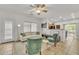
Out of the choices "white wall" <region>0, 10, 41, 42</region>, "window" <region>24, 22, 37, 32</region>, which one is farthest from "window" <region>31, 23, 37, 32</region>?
"white wall" <region>0, 10, 41, 42</region>

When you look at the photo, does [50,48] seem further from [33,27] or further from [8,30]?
[8,30]

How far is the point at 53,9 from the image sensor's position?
194 centimetres

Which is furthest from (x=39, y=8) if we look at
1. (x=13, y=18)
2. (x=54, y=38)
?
(x=54, y=38)

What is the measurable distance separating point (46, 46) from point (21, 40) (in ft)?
1.56

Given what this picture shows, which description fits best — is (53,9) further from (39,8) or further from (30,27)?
(30,27)

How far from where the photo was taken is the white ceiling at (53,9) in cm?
192

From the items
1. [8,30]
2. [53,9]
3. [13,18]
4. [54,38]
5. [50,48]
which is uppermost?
[53,9]

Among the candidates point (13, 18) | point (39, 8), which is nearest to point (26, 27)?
point (13, 18)

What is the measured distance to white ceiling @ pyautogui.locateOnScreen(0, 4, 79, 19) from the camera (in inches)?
75.5

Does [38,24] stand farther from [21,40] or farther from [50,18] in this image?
[21,40]

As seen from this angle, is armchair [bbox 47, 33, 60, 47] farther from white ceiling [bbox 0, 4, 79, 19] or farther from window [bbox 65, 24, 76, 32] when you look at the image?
white ceiling [bbox 0, 4, 79, 19]

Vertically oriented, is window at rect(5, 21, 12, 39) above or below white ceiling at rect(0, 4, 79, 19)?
below

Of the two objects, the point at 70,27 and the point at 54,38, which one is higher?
the point at 70,27

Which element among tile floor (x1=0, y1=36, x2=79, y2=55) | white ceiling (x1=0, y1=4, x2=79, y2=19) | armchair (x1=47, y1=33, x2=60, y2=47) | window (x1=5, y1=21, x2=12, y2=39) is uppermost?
white ceiling (x1=0, y1=4, x2=79, y2=19)
